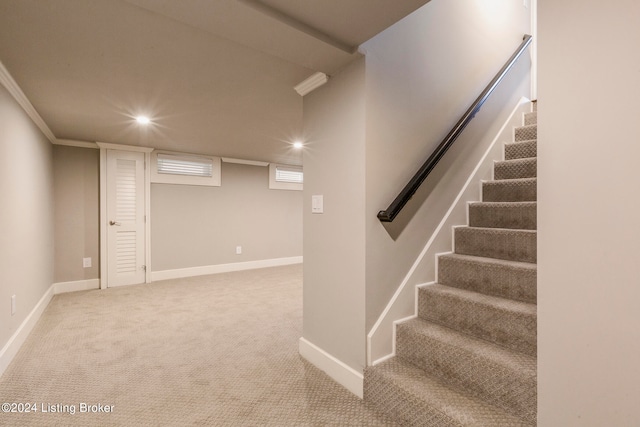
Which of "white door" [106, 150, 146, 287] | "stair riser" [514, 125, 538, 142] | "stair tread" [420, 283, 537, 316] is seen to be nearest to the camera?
"stair tread" [420, 283, 537, 316]

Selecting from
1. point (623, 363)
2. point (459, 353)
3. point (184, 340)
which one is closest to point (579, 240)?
point (623, 363)

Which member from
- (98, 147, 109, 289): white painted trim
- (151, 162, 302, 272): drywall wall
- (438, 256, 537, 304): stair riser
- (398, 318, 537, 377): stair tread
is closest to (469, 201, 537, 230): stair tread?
(438, 256, 537, 304): stair riser

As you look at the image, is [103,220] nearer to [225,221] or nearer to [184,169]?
[184,169]


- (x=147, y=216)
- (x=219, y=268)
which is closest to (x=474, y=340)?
(x=219, y=268)

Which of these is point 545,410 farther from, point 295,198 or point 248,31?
point 295,198

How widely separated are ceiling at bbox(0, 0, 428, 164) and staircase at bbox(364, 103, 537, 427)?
147 cm

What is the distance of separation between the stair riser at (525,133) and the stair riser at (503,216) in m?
1.11

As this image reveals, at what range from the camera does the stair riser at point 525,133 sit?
269cm

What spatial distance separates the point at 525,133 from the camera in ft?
8.94

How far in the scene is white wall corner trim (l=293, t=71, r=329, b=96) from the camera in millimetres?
1898

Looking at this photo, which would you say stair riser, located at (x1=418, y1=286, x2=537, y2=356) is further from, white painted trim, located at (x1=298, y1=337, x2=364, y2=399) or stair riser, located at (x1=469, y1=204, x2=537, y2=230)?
stair riser, located at (x1=469, y1=204, x2=537, y2=230)

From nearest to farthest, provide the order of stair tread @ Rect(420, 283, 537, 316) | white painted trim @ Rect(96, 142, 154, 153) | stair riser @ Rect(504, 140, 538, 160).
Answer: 1. stair tread @ Rect(420, 283, 537, 316)
2. stair riser @ Rect(504, 140, 538, 160)
3. white painted trim @ Rect(96, 142, 154, 153)

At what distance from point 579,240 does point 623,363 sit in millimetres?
334

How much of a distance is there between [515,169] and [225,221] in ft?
14.0
